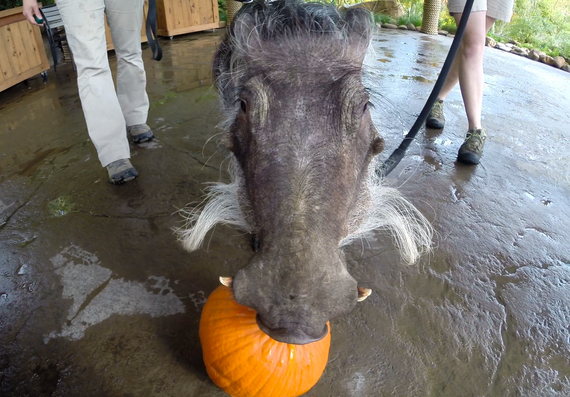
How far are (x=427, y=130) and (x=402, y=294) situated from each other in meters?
2.64

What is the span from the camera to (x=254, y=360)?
1506 millimetres

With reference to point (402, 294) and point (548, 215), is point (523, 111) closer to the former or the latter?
point (548, 215)

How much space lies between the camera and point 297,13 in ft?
7.30

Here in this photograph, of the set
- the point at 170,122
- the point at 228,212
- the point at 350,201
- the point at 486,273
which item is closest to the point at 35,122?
the point at 170,122

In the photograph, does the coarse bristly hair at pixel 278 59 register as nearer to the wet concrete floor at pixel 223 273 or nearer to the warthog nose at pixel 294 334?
the wet concrete floor at pixel 223 273

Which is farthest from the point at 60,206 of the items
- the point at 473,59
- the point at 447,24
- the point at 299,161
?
the point at 447,24

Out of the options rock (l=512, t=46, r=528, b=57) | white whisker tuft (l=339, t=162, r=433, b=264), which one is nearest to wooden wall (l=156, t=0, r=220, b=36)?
rock (l=512, t=46, r=528, b=57)

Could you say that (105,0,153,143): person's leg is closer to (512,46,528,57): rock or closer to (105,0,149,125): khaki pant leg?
(105,0,149,125): khaki pant leg

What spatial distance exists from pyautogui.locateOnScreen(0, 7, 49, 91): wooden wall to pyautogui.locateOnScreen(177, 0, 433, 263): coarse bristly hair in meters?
4.72

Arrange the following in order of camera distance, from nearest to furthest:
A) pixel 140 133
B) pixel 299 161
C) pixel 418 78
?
pixel 299 161 < pixel 140 133 < pixel 418 78

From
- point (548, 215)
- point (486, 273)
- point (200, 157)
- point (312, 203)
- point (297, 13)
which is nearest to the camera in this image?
point (312, 203)

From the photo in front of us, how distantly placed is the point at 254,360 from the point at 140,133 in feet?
10.1

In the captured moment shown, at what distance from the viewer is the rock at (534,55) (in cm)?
868

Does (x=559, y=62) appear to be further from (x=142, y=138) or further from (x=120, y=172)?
(x=120, y=172)
